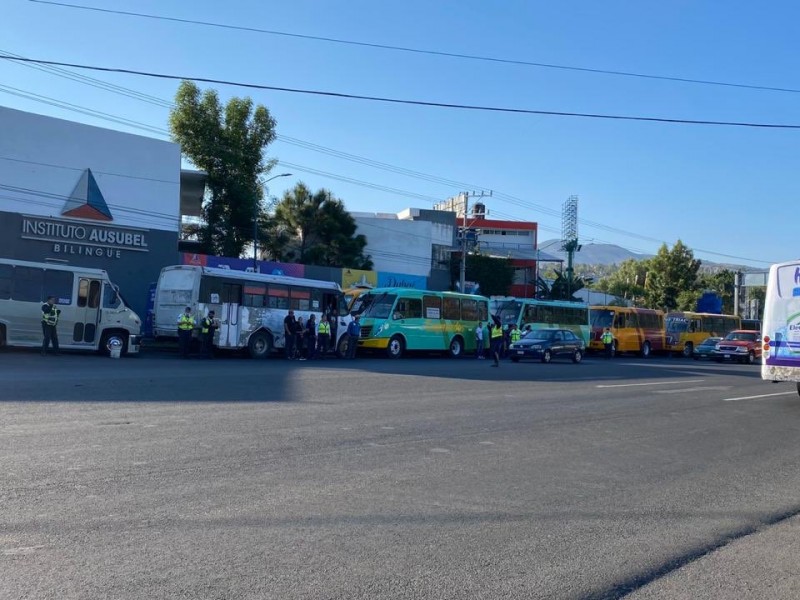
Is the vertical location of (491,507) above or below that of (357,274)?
below

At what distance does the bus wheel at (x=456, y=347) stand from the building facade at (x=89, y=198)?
14353mm

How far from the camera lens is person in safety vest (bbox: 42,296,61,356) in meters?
21.4

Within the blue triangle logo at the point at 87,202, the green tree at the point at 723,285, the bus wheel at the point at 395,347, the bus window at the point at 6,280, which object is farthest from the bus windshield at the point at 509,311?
the green tree at the point at 723,285

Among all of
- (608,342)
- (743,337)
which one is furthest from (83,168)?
(743,337)

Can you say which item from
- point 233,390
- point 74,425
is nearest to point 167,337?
point 233,390

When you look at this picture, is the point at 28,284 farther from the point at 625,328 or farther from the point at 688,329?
the point at 688,329

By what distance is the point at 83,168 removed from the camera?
35.2m

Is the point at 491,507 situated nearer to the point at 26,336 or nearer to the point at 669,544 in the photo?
the point at 669,544

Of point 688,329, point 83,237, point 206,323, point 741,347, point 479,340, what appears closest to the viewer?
point 206,323

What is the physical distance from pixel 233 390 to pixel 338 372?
5.53m

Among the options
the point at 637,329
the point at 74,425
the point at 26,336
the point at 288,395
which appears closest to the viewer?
Answer: the point at 74,425

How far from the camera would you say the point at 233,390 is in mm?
14789

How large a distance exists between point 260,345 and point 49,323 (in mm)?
7096

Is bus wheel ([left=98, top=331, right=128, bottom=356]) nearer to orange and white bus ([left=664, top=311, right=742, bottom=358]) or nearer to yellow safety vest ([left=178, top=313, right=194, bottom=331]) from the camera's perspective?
yellow safety vest ([left=178, top=313, right=194, bottom=331])
